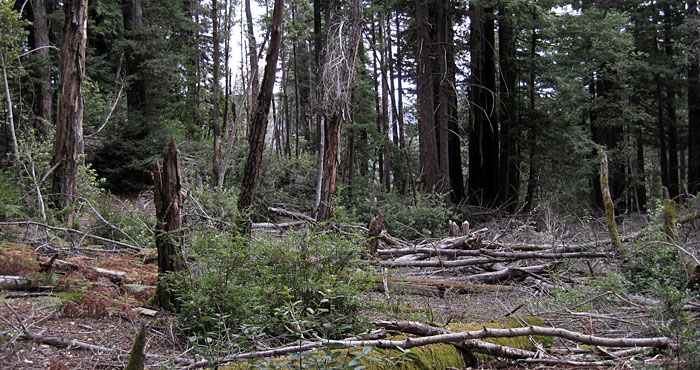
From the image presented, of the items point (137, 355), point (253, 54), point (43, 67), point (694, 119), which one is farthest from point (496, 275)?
point (694, 119)

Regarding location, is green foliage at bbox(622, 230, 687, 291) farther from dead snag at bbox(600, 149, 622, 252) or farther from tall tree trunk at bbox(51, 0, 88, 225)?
tall tree trunk at bbox(51, 0, 88, 225)

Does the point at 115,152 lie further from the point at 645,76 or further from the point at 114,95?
the point at 645,76

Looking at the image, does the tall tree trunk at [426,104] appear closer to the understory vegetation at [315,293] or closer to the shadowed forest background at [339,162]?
the shadowed forest background at [339,162]

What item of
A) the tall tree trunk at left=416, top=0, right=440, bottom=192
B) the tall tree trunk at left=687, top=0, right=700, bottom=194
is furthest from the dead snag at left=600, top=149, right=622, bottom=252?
the tall tree trunk at left=687, top=0, right=700, bottom=194

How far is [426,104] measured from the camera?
16.3 metres

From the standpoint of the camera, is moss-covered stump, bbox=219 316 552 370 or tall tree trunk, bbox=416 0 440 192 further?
tall tree trunk, bbox=416 0 440 192

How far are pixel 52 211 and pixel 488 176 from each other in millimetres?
14804

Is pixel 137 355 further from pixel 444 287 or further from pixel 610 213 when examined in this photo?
pixel 610 213

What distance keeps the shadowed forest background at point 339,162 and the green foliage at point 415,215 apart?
71mm

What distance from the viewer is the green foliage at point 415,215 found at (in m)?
13.1

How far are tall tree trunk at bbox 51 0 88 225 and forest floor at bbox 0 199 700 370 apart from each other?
6.84ft

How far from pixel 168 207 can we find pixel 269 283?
1478mm

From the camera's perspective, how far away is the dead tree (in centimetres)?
1015

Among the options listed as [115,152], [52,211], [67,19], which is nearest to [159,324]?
[52,211]
